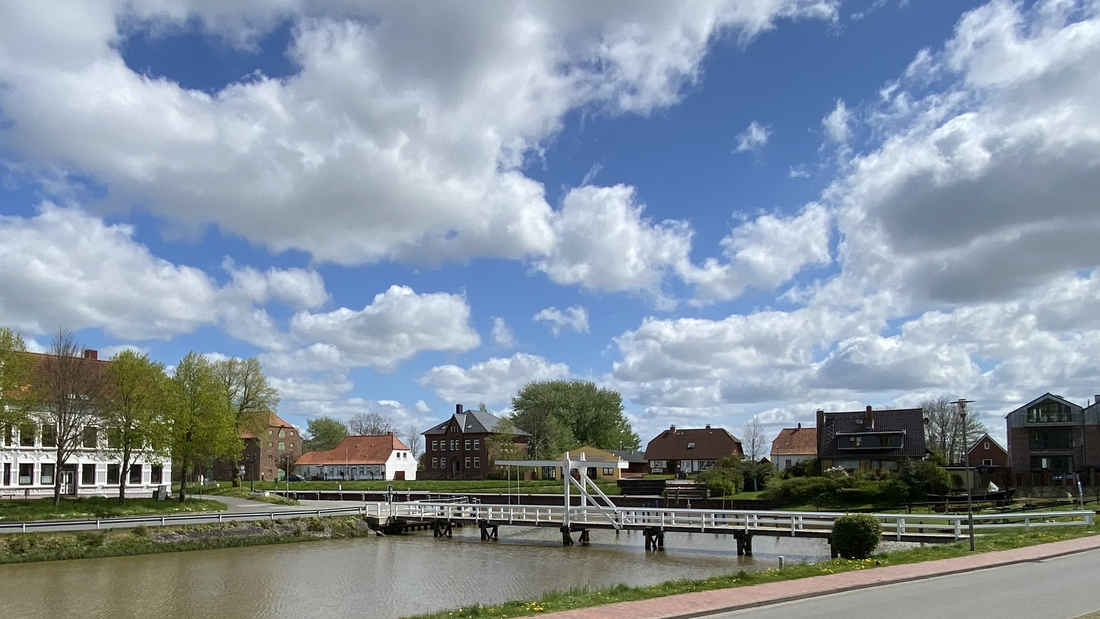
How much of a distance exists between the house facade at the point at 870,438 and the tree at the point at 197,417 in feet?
154

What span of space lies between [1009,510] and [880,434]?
3367cm

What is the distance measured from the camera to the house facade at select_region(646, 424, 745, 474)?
280 feet

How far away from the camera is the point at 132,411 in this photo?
45.3m

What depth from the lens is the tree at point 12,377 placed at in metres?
39.7

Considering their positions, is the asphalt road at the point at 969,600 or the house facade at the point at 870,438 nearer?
the asphalt road at the point at 969,600

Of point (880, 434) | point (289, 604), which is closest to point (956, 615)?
point (289, 604)

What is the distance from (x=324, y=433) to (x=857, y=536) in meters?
113

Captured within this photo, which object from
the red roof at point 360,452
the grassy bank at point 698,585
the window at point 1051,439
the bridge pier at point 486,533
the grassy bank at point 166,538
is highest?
the window at point 1051,439

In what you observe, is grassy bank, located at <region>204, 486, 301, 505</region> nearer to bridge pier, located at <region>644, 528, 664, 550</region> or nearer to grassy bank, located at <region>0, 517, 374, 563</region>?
grassy bank, located at <region>0, 517, 374, 563</region>

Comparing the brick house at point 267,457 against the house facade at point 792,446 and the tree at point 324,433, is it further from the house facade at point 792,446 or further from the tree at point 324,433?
the house facade at point 792,446

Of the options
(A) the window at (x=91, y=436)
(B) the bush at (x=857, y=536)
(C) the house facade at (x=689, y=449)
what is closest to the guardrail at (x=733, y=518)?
(B) the bush at (x=857, y=536)

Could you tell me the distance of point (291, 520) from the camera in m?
39.8

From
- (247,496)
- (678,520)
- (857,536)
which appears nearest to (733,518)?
(678,520)

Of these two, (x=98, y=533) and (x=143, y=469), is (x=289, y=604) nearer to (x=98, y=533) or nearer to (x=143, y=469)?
(x=98, y=533)
